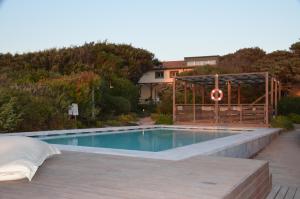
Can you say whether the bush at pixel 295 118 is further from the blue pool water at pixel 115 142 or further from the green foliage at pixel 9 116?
the green foliage at pixel 9 116

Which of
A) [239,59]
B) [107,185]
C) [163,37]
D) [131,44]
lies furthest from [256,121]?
[131,44]

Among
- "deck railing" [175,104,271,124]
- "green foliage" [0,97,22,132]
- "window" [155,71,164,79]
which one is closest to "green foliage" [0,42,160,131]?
"green foliage" [0,97,22,132]

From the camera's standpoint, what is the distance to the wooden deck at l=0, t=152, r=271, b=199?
3.53 meters

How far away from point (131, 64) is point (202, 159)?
90.4 ft

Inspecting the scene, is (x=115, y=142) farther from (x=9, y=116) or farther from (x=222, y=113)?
(x=222, y=113)

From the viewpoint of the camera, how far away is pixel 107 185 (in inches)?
153

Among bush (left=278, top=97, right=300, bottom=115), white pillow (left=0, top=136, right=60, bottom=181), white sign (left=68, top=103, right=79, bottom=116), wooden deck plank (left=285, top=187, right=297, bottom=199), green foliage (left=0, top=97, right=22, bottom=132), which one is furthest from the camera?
bush (left=278, top=97, right=300, bottom=115)

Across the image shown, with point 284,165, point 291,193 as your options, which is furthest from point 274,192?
point 284,165

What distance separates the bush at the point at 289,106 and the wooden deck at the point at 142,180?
15.6 metres

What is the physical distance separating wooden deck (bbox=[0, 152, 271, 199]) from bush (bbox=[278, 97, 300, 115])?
1559cm

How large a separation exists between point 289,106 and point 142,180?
57.3 ft

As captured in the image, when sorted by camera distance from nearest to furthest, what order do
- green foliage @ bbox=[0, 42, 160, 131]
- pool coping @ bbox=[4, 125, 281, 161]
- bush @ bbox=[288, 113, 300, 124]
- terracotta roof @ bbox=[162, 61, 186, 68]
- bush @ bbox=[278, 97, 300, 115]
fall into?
1. pool coping @ bbox=[4, 125, 281, 161]
2. green foliage @ bbox=[0, 42, 160, 131]
3. bush @ bbox=[288, 113, 300, 124]
4. bush @ bbox=[278, 97, 300, 115]
5. terracotta roof @ bbox=[162, 61, 186, 68]

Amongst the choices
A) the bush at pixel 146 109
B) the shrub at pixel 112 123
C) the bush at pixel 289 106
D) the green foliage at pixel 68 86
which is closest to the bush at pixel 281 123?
the bush at pixel 289 106

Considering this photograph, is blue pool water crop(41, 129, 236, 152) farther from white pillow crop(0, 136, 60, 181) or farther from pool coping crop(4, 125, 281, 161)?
white pillow crop(0, 136, 60, 181)
